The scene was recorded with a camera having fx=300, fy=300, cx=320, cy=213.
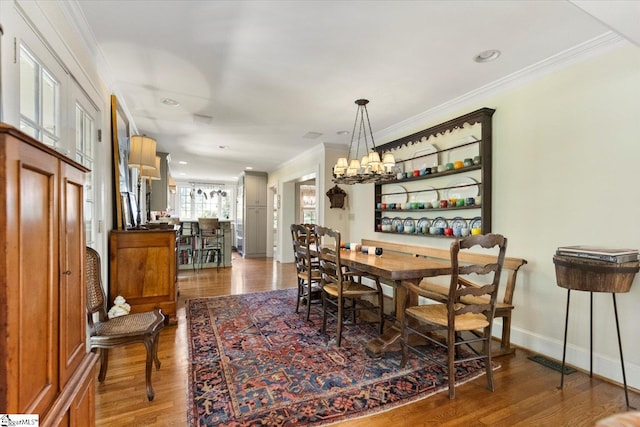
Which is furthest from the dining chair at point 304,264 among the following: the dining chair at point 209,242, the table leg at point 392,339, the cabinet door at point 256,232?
the cabinet door at point 256,232

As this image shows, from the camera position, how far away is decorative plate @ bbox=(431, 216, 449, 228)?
3.65 meters

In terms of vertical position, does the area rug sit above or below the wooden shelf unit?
below

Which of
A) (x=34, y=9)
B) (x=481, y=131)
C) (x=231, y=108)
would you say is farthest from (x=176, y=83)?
(x=481, y=131)

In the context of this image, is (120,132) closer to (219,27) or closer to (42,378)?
(219,27)

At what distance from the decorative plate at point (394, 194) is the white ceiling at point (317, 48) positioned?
104cm

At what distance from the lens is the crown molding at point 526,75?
2.25 metres

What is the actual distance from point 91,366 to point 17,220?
81cm

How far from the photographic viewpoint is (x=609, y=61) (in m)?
2.28

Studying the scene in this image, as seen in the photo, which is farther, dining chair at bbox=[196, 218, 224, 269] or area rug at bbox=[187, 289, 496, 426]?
dining chair at bbox=[196, 218, 224, 269]

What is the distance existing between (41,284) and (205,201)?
11.3 meters

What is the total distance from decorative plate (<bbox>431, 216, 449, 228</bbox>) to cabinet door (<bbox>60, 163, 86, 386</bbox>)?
11.4ft

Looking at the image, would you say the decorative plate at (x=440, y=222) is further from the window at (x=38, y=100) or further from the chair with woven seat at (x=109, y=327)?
the window at (x=38, y=100)

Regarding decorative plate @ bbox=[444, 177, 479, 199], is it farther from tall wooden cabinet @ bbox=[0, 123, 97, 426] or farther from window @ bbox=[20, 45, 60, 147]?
window @ bbox=[20, 45, 60, 147]

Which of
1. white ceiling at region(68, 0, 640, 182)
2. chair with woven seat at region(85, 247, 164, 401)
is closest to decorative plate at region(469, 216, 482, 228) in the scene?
white ceiling at region(68, 0, 640, 182)
